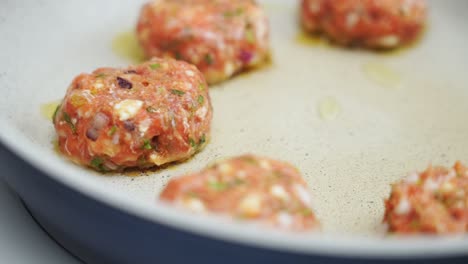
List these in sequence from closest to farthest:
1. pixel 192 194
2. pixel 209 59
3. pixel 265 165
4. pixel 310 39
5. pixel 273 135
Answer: pixel 192 194 < pixel 265 165 < pixel 273 135 < pixel 209 59 < pixel 310 39

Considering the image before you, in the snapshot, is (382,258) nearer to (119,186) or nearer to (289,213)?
(289,213)

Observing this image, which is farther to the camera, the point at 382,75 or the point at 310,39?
the point at 310,39

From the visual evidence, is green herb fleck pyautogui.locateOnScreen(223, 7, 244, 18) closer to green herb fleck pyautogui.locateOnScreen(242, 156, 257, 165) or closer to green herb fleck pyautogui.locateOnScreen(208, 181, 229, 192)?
green herb fleck pyautogui.locateOnScreen(242, 156, 257, 165)

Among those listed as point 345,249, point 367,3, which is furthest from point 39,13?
point 345,249

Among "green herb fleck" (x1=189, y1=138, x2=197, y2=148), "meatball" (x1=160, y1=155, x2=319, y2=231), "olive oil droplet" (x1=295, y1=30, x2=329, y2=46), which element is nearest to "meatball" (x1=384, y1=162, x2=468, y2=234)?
"meatball" (x1=160, y1=155, x2=319, y2=231)

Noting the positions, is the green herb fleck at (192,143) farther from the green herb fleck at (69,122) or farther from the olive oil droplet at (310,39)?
the olive oil droplet at (310,39)

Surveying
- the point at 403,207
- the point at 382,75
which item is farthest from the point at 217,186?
the point at 382,75

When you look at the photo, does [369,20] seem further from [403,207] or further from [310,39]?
[403,207]
